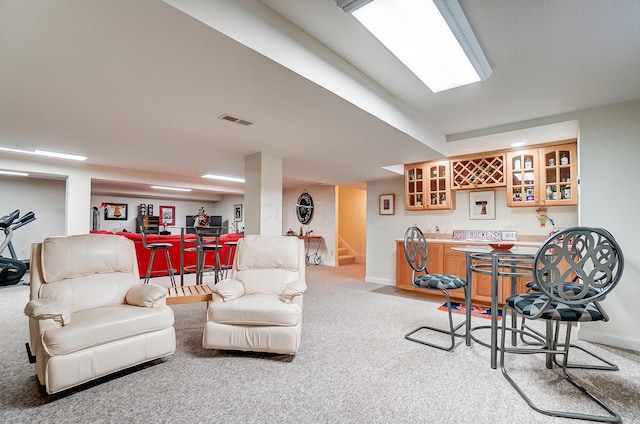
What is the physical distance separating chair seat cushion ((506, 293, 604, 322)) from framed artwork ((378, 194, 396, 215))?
379 centimetres

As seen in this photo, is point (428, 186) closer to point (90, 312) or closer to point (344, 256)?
point (344, 256)

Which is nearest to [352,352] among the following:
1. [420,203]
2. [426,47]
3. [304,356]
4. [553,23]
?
[304,356]

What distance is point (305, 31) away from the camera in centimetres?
190

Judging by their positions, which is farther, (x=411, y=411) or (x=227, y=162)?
(x=227, y=162)

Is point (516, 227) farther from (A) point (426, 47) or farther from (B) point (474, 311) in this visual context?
A: (A) point (426, 47)

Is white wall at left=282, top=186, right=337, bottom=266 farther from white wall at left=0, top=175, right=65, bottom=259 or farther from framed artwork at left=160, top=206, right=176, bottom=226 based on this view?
white wall at left=0, top=175, right=65, bottom=259

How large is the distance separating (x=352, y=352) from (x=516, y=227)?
333cm

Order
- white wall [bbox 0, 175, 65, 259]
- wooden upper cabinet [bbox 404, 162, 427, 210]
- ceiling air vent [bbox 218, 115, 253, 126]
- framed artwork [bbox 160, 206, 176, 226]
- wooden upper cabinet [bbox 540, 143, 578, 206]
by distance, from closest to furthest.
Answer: ceiling air vent [bbox 218, 115, 253, 126]
wooden upper cabinet [bbox 540, 143, 578, 206]
wooden upper cabinet [bbox 404, 162, 427, 210]
white wall [bbox 0, 175, 65, 259]
framed artwork [bbox 160, 206, 176, 226]

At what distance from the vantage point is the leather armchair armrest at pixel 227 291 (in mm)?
2572

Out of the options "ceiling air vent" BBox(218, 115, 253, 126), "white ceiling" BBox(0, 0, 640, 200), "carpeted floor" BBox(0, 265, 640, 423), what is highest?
"white ceiling" BBox(0, 0, 640, 200)

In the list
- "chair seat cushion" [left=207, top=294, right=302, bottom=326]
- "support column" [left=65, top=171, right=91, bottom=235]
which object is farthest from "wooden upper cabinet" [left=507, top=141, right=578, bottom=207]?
"support column" [left=65, top=171, right=91, bottom=235]

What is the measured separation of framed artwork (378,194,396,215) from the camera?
585 centimetres

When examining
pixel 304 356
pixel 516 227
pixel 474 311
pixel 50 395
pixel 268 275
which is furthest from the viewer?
pixel 516 227

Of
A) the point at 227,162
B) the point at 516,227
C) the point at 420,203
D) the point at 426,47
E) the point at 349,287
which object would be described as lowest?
the point at 349,287
